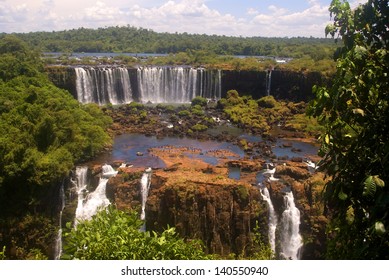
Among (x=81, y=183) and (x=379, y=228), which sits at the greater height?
(x=379, y=228)

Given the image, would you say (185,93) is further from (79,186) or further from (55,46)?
(55,46)

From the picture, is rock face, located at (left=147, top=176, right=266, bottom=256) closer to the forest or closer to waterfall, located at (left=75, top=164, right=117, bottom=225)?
the forest

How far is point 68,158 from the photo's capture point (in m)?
18.6

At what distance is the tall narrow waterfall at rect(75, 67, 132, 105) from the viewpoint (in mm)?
36219

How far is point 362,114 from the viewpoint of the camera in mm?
3254

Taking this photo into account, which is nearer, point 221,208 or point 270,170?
point 221,208

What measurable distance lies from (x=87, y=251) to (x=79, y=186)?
51.1 feet

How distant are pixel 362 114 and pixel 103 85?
35605 millimetres

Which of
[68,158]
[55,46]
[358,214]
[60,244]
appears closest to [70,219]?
[60,244]

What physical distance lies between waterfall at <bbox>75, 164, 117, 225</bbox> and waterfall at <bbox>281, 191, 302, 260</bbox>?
751cm

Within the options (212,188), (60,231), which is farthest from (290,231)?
(60,231)

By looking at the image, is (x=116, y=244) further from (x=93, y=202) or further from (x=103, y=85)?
(x=103, y=85)

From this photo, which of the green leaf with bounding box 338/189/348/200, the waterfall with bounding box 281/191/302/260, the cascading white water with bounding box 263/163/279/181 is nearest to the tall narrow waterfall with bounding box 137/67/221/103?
the cascading white water with bounding box 263/163/279/181

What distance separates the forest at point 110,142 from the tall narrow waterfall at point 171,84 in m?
4.04
